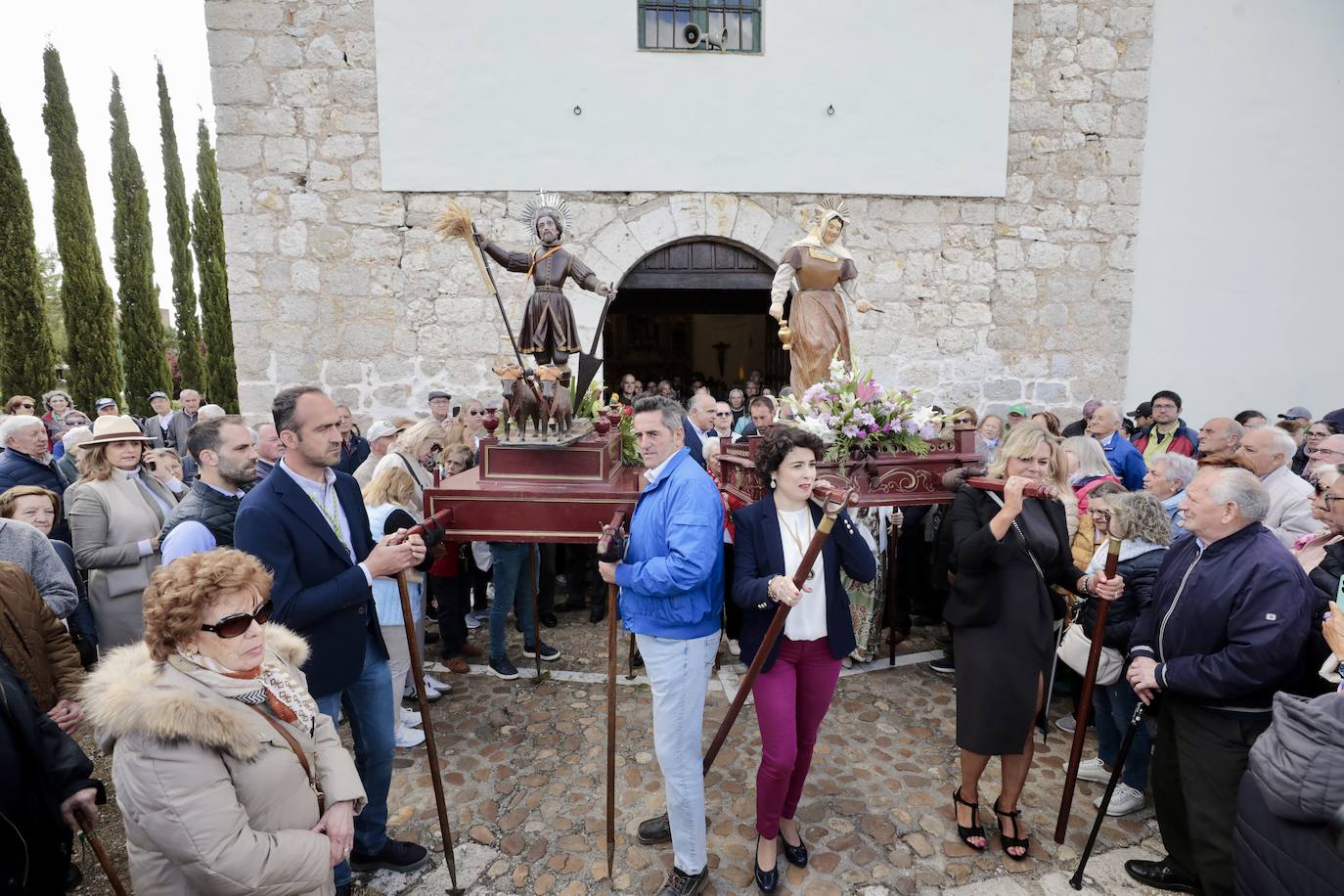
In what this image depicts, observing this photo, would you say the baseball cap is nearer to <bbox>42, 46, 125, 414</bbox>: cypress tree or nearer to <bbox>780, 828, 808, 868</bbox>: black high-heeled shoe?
<bbox>780, 828, 808, 868</bbox>: black high-heeled shoe

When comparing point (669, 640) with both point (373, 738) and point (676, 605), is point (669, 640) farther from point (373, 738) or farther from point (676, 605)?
point (373, 738)

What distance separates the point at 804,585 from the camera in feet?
9.66

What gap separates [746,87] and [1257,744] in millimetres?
7788

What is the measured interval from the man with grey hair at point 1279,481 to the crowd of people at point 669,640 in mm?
31

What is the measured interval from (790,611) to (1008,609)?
1.09 metres

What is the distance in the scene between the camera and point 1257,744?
90.0 inches

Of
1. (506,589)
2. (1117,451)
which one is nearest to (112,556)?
(506,589)

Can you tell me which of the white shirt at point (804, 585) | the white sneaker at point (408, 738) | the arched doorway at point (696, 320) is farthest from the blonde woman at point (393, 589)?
the arched doorway at point (696, 320)

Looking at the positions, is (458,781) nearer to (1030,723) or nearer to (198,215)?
(1030,723)

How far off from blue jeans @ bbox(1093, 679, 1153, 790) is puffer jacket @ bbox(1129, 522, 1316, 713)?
2.86 feet

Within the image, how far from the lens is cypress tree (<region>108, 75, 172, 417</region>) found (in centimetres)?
1742

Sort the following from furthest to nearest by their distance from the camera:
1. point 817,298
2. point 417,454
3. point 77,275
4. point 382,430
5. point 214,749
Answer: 1. point 77,275
2. point 382,430
3. point 817,298
4. point 417,454
5. point 214,749

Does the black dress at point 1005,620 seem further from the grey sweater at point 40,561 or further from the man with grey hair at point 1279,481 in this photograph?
the grey sweater at point 40,561

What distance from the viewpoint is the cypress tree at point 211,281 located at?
60.6 ft
